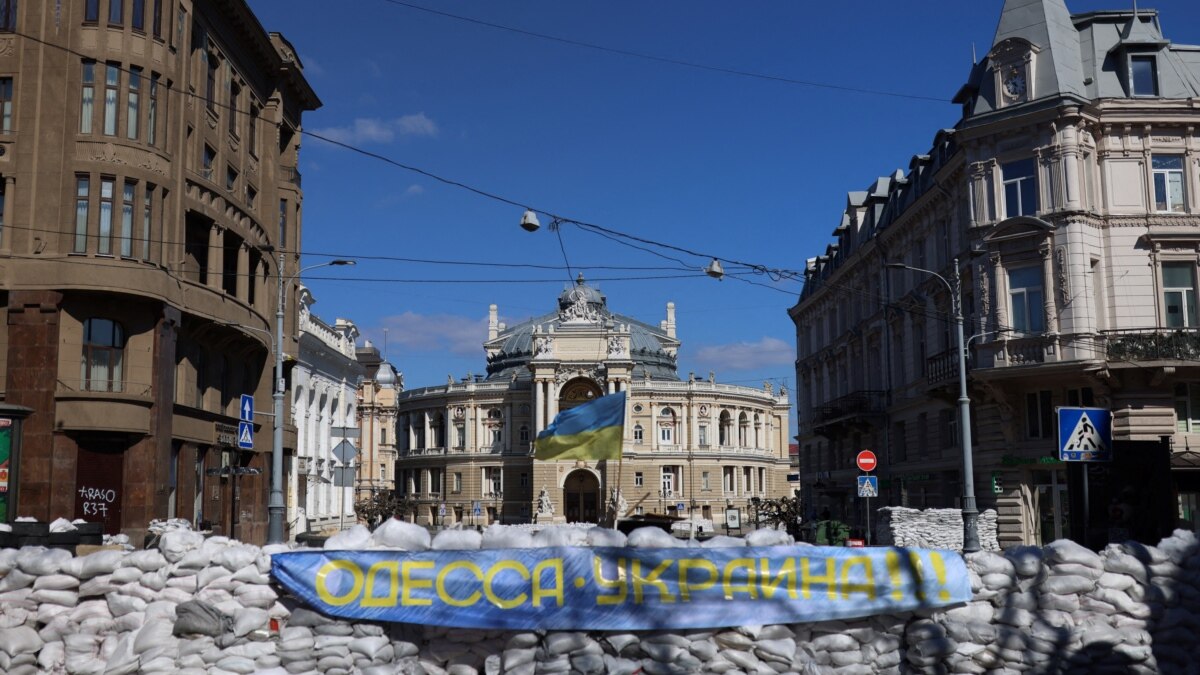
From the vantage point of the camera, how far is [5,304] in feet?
81.4

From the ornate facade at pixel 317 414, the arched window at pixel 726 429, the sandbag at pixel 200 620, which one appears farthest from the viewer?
the arched window at pixel 726 429

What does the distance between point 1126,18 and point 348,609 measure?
1163 inches

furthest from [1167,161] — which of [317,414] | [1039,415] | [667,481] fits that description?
[667,481]

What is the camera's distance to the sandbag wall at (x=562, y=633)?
10062mm

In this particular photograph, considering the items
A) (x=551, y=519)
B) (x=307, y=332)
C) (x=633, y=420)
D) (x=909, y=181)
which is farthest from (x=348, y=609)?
(x=633, y=420)

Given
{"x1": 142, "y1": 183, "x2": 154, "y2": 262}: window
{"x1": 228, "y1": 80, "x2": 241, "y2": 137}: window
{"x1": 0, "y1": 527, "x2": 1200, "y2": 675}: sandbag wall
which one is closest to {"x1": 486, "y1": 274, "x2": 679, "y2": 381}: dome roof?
{"x1": 228, "y1": 80, "x2": 241, "y2": 137}: window

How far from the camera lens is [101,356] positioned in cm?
2561

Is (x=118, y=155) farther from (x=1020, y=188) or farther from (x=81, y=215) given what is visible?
(x=1020, y=188)

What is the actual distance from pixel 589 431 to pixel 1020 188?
17.4 metres

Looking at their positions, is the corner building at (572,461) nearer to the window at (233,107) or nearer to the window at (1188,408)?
the window at (233,107)

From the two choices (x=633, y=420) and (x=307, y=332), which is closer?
(x=307, y=332)

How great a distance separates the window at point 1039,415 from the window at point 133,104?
2437 cm

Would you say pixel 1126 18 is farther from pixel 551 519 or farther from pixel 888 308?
pixel 551 519

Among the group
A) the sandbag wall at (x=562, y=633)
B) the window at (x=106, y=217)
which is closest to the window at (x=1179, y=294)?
the sandbag wall at (x=562, y=633)
